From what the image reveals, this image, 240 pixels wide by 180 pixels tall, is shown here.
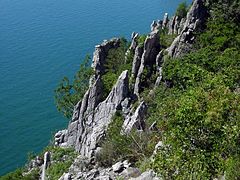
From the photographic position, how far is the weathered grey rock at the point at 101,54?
49.3 m

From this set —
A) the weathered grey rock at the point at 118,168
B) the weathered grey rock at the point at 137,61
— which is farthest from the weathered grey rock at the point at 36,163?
the weathered grey rock at the point at 118,168

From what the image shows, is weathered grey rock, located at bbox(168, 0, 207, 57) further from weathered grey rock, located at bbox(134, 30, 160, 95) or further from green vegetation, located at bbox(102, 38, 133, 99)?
green vegetation, located at bbox(102, 38, 133, 99)

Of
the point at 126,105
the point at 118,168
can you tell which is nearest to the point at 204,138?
the point at 118,168

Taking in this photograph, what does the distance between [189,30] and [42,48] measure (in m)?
39.8

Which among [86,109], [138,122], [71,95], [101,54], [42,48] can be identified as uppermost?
[42,48]

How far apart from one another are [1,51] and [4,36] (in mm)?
6793

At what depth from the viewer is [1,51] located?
74.9 m

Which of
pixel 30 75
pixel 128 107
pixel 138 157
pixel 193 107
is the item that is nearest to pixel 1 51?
pixel 30 75

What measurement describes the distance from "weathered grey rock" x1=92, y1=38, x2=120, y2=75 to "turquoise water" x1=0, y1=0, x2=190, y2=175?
953 centimetres

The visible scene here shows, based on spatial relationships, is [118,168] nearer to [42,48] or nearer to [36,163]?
[36,163]

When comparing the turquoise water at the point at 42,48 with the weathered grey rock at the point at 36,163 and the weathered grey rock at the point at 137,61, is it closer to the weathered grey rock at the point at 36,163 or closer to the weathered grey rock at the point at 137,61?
the weathered grey rock at the point at 36,163

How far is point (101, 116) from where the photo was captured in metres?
37.4

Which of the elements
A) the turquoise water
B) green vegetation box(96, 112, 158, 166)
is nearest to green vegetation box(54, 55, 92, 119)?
the turquoise water

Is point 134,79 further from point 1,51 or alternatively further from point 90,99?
point 1,51
